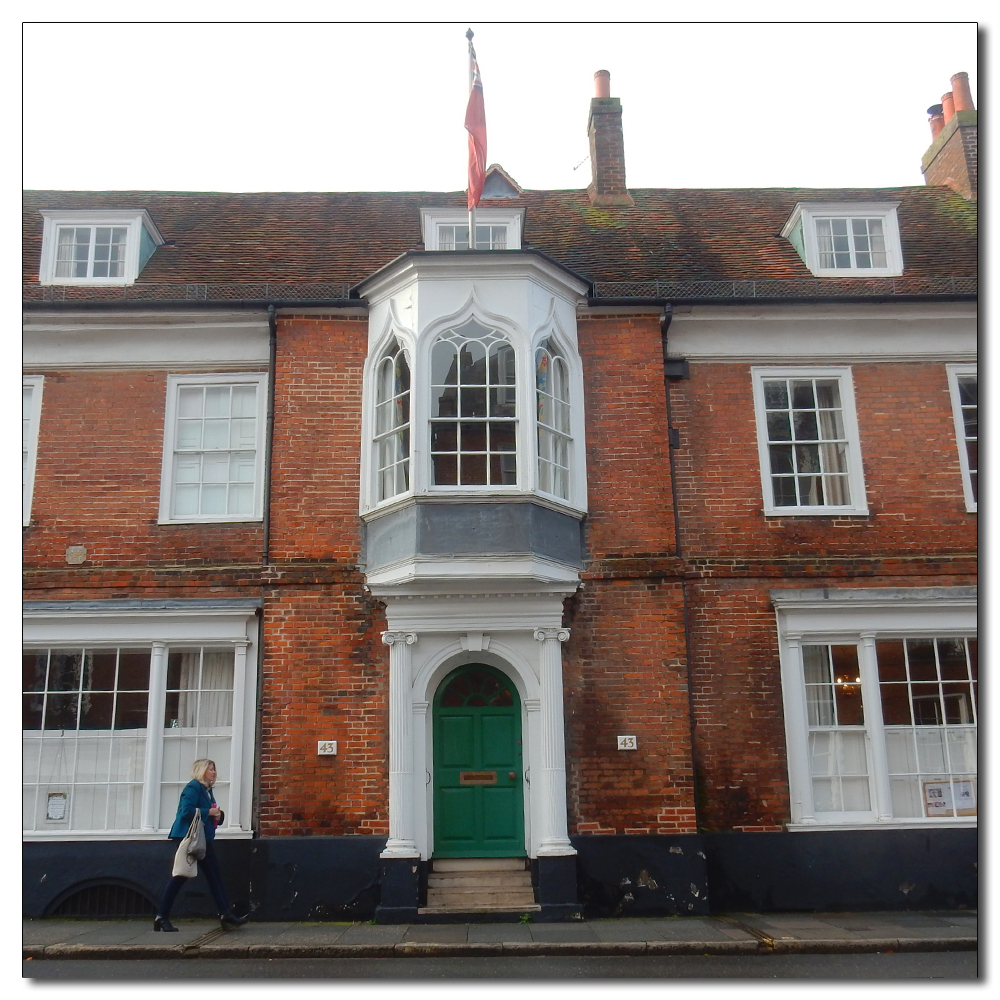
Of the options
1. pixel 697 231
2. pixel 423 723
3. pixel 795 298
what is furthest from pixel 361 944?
pixel 697 231

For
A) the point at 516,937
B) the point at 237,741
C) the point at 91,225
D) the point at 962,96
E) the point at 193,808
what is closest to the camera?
the point at 516,937

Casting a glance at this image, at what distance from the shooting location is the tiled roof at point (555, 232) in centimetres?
1212

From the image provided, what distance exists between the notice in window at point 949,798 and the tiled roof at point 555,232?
21.4ft

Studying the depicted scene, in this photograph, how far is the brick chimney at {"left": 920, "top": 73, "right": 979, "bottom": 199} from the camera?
47.6 feet

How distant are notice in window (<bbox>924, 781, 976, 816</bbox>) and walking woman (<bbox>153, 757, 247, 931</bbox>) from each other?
7589 millimetres

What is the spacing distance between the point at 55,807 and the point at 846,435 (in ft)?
33.6

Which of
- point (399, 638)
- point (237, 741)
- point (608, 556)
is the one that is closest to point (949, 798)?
point (608, 556)

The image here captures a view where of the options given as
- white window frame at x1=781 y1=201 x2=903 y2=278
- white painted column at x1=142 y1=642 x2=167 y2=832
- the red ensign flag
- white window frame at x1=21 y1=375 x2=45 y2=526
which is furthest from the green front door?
white window frame at x1=781 y1=201 x2=903 y2=278

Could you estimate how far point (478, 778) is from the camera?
9.95 m

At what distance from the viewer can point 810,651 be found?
10570 millimetres

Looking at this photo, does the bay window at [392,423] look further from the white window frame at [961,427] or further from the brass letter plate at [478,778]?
the white window frame at [961,427]

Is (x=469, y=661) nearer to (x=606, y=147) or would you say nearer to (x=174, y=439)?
(x=174, y=439)

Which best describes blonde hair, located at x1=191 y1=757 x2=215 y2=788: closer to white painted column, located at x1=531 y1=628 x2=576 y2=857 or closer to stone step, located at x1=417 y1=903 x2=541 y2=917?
stone step, located at x1=417 y1=903 x2=541 y2=917

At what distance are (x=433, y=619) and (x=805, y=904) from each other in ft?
16.6
